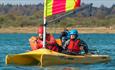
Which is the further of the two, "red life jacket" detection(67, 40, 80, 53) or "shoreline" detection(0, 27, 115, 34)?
"shoreline" detection(0, 27, 115, 34)

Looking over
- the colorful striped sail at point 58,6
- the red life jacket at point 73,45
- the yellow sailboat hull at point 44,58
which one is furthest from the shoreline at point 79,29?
the yellow sailboat hull at point 44,58

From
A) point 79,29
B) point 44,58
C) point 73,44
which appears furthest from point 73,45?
point 79,29

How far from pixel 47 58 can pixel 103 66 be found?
2635mm

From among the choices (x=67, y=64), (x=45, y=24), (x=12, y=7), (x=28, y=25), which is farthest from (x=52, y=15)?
(x=12, y=7)

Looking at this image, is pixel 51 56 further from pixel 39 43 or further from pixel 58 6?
pixel 58 6

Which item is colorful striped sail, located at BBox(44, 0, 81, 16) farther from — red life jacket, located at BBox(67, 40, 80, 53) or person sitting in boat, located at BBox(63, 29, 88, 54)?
red life jacket, located at BBox(67, 40, 80, 53)

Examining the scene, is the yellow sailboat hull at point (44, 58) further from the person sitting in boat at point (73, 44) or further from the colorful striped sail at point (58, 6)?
the colorful striped sail at point (58, 6)

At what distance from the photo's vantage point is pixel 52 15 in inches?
936

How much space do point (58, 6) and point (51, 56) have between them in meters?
2.22

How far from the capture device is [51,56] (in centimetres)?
2305

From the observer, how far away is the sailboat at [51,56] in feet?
75.8

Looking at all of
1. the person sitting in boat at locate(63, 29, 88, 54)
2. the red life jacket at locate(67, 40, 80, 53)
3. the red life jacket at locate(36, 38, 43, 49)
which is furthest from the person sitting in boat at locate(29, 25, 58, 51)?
the red life jacket at locate(67, 40, 80, 53)

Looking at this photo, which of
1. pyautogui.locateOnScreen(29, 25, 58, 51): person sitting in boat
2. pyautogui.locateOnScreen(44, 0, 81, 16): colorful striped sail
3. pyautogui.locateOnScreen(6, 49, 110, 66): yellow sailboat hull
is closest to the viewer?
pyautogui.locateOnScreen(6, 49, 110, 66): yellow sailboat hull

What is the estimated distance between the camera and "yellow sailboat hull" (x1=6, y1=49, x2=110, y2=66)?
Result: 23.0m
